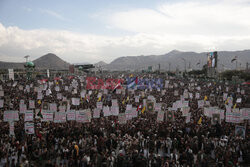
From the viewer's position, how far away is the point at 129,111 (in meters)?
16.2

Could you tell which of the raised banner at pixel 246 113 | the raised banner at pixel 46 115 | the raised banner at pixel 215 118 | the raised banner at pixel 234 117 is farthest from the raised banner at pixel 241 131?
the raised banner at pixel 46 115

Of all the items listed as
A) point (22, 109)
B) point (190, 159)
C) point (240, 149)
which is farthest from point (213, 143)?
point (22, 109)

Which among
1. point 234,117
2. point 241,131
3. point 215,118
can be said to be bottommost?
point 241,131

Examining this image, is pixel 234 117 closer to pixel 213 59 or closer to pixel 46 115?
pixel 46 115

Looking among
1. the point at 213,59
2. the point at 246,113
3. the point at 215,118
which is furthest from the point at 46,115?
the point at 213,59

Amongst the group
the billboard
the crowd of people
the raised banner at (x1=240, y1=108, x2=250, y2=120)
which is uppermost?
the billboard

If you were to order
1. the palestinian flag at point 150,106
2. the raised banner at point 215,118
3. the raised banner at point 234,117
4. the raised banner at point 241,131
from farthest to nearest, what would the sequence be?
1. the palestinian flag at point 150,106
2. the raised banner at point 215,118
3. the raised banner at point 234,117
4. the raised banner at point 241,131

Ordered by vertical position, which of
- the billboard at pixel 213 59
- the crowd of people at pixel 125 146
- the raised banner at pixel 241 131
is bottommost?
the crowd of people at pixel 125 146

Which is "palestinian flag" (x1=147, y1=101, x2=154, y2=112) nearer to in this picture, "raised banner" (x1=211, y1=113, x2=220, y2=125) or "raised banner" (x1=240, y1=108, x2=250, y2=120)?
"raised banner" (x1=211, y1=113, x2=220, y2=125)

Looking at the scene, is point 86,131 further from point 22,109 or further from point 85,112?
point 22,109

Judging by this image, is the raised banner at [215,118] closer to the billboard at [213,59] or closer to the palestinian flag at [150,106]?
the palestinian flag at [150,106]

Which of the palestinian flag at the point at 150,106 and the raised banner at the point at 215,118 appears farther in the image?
the palestinian flag at the point at 150,106

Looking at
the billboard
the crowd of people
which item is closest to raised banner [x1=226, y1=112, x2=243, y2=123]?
the crowd of people

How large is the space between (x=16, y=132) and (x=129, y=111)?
24.3 ft
